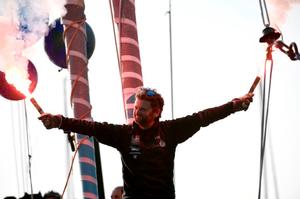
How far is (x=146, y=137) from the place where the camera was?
4.77 metres

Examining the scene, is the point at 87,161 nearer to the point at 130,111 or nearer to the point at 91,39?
the point at 130,111

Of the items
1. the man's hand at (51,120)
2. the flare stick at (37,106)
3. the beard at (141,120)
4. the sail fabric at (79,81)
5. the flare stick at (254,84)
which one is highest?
the sail fabric at (79,81)

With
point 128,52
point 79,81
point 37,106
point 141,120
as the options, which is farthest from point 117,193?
point 141,120

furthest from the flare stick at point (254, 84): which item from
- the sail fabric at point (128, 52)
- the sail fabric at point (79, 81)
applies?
the sail fabric at point (79, 81)

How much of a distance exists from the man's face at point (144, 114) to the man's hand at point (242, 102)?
782mm

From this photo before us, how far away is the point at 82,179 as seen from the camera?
852 cm

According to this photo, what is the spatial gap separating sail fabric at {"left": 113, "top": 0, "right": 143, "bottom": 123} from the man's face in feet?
11.7

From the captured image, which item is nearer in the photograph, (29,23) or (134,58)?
(29,23)

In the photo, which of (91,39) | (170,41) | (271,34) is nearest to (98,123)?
(271,34)

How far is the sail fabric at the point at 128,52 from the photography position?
843cm

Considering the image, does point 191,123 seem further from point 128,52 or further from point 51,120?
point 128,52

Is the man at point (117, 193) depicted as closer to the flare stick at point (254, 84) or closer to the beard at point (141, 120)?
the flare stick at point (254, 84)

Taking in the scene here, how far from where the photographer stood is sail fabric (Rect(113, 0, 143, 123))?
8.43 m

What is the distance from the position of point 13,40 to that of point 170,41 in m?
5.31
